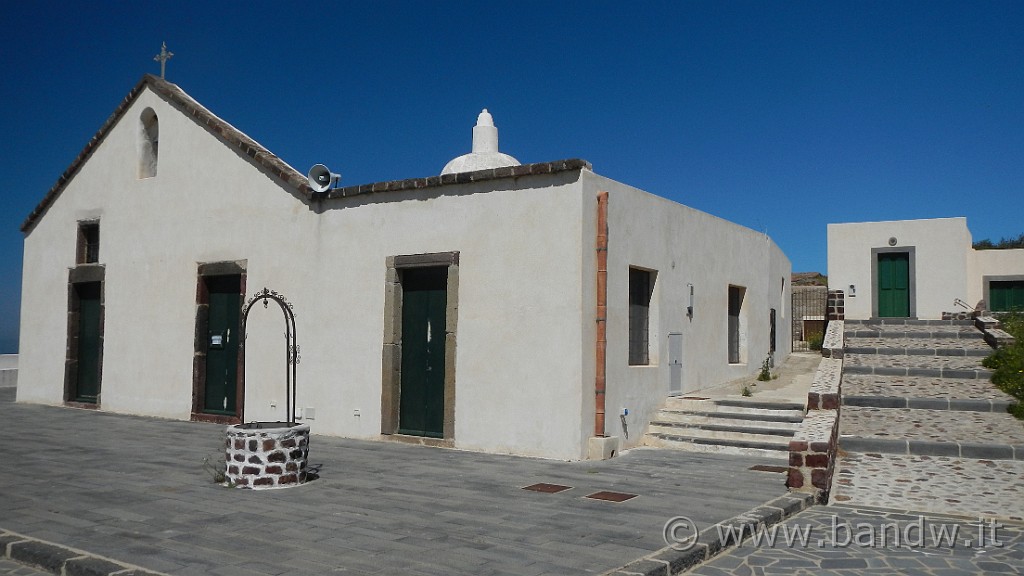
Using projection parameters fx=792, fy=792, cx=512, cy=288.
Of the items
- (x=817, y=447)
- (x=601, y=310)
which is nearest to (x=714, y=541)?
(x=817, y=447)

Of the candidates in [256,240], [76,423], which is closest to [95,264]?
[76,423]

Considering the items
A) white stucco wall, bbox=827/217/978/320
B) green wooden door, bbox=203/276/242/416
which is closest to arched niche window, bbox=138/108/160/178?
green wooden door, bbox=203/276/242/416

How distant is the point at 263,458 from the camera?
8.02 m

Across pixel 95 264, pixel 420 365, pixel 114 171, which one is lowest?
pixel 420 365

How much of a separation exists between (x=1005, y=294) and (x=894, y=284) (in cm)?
354

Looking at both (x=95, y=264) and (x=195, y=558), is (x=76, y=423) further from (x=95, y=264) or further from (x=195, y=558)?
(x=195, y=558)

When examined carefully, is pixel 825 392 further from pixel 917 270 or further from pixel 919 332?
pixel 917 270

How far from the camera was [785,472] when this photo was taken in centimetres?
916

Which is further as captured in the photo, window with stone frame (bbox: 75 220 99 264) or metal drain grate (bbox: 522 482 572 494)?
window with stone frame (bbox: 75 220 99 264)

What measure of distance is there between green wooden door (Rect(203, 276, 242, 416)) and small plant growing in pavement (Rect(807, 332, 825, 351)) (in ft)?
51.7

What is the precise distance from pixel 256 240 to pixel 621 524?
9331 mm

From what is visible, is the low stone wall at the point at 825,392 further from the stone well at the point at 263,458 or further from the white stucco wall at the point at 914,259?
the white stucco wall at the point at 914,259

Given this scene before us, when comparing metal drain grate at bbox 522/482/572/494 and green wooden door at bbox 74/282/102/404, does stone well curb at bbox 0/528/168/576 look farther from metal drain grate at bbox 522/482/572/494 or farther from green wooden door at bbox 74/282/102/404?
green wooden door at bbox 74/282/102/404

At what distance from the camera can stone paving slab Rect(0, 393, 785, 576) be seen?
18.1 feet
